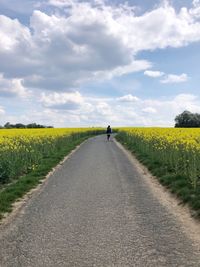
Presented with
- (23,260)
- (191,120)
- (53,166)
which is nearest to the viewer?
(23,260)

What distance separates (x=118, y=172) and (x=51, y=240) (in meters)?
11.6

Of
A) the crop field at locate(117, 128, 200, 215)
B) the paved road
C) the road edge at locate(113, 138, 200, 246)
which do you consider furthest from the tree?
the paved road

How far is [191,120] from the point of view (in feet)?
340

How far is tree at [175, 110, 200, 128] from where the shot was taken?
102019mm

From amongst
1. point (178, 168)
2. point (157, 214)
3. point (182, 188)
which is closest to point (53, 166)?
point (178, 168)

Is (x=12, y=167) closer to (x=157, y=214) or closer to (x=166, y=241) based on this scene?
(x=157, y=214)

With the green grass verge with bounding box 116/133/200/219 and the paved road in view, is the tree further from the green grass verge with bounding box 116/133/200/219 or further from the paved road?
the paved road

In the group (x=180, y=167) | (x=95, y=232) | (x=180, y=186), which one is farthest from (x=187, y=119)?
(x=95, y=232)

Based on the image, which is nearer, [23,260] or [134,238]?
[23,260]

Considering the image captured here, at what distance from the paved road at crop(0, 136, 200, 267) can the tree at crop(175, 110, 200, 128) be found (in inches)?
3518

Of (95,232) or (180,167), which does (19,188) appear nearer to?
(95,232)

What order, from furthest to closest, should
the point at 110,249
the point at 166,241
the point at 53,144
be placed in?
the point at 53,144
the point at 166,241
the point at 110,249

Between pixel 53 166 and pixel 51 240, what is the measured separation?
1440 cm

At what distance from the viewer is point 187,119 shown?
4126 inches
